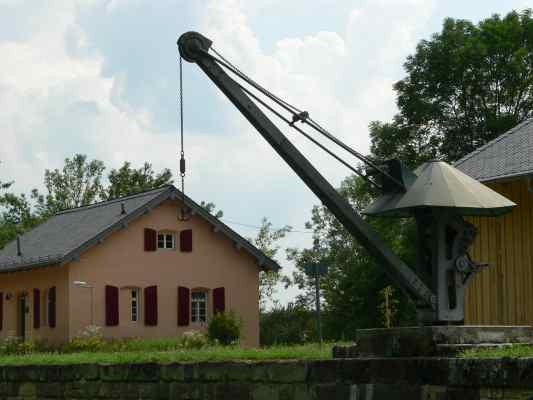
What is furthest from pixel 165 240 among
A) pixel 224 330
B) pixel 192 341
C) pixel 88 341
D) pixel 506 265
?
pixel 506 265

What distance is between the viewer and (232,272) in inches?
1380

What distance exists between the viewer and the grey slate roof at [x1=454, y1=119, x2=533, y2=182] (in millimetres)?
17391

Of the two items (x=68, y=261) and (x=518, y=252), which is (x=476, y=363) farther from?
(x=68, y=261)

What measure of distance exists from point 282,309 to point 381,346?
28.6 meters

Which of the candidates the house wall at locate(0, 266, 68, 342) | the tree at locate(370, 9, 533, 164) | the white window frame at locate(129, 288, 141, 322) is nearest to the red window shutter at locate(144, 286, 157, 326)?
the white window frame at locate(129, 288, 141, 322)

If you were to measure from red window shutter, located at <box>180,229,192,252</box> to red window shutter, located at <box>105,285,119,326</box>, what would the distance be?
3093 mm

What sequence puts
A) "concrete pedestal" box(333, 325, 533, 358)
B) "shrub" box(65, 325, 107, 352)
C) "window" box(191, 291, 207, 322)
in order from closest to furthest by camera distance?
1. "concrete pedestal" box(333, 325, 533, 358)
2. "shrub" box(65, 325, 107, 352)
3. "window" box(191, 291, 207, 322)

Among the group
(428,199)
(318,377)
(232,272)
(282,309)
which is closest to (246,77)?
(428,199)

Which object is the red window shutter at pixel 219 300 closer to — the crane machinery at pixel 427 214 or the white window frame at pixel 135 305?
the white window frame at pixel 135 305

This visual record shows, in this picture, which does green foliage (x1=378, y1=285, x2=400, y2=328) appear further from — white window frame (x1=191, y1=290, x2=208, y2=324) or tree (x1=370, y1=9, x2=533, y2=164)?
white window frame (x1=191, y1=290, x2=208, y2=324)

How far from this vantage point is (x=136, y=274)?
33.1m

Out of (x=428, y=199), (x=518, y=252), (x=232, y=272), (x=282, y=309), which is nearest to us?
(x=428, y=199)

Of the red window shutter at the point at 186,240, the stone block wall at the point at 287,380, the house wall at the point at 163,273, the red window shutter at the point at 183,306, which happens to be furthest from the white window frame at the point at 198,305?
the stone block wall at the point at 287,380

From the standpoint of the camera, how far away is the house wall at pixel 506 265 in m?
17.7
